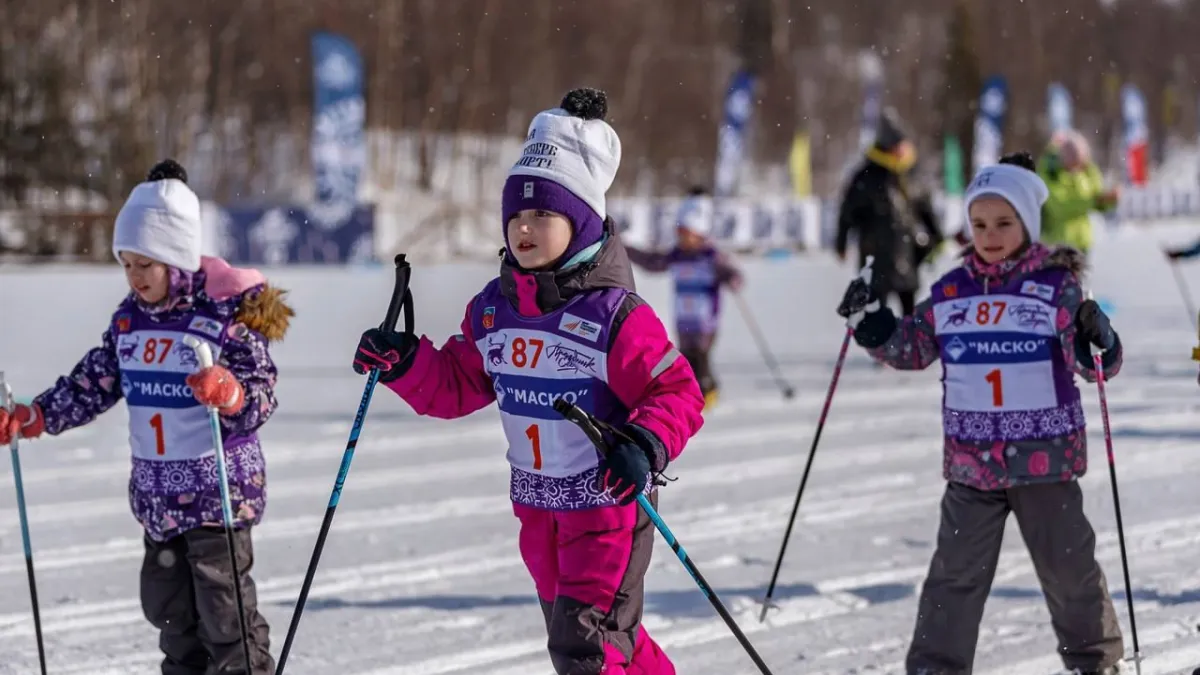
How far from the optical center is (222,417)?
3.60 m

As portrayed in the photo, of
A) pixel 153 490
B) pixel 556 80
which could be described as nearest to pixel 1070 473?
pixel 153 490

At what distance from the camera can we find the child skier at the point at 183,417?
3.60 m

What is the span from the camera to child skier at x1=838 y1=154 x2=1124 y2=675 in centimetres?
376

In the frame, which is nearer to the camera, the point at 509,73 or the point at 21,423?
the point at 21,423

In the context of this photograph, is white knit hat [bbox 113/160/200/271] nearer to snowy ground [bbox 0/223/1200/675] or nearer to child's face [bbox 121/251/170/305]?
child's face [bbox 121/251/170/305]

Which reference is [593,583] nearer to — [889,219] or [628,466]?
[628,466]

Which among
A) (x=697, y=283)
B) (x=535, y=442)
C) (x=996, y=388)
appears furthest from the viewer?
(x=697, y=283)

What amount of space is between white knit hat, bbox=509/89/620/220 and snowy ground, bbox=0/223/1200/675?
1676 millimetres

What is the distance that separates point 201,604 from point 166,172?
1.21 metres

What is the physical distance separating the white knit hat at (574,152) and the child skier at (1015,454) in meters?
1.22

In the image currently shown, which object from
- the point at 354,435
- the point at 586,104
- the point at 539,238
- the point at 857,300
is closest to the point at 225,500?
the point at 354,435

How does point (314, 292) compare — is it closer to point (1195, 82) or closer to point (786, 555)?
point (786, 555)

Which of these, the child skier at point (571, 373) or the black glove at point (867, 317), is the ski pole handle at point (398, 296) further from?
the black glove at point (867, 317)

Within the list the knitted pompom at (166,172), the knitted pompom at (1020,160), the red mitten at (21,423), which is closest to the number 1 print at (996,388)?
the knitted pompom at (1020,160)
